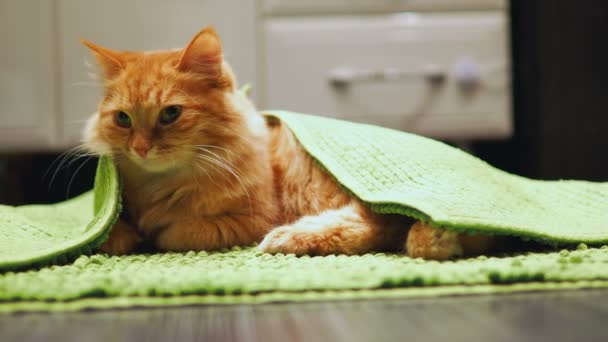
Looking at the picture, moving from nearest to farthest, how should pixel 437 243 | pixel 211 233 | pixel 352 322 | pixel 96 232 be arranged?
pixel 352 322
pixel 437 243
pixel 96 232
pixel 211 233

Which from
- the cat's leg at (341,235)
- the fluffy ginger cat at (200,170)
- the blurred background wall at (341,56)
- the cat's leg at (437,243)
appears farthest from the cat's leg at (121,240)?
the blurred background wall at (341,56)

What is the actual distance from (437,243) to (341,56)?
120 centimetres

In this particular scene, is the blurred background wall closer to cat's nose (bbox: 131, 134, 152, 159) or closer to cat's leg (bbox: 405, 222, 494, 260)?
cat's nose (bbox: 131, 134, 152, 159)

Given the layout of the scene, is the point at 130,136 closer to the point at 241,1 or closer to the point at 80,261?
the point at 80,261

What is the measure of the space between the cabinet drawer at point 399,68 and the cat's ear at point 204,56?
848mm

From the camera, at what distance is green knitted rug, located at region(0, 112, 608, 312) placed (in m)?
0.72

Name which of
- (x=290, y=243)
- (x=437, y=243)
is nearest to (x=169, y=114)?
(x=290, y=243)

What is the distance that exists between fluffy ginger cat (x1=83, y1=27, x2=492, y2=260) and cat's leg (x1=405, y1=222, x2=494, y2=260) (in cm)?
11

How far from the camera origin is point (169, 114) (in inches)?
44.7

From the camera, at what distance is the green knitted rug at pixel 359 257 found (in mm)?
721

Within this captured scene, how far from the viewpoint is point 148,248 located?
3.96 feet

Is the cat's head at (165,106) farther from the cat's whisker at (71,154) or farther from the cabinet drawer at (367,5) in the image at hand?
the cabinet drawer at (367,5)

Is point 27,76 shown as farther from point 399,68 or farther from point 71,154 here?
point 399,68

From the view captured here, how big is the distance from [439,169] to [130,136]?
1.90 feet
